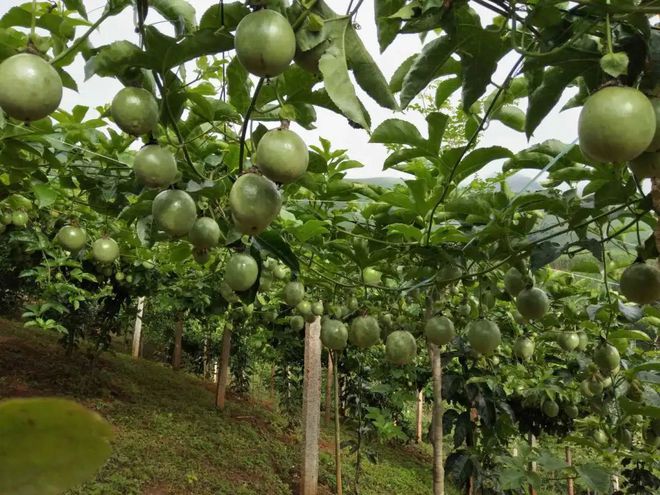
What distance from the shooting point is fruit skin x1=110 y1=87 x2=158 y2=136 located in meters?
1.14

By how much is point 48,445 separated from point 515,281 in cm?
210

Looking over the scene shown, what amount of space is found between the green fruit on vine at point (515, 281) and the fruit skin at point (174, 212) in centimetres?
131

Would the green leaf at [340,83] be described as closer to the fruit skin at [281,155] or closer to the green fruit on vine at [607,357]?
the fruit skin at [281,155]

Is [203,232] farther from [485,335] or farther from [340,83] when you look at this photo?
[485,335]

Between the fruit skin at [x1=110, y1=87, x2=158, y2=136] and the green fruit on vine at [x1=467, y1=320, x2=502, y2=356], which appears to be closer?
the fruit skin at [x1=110, y1=87, x2=158, y2=136]

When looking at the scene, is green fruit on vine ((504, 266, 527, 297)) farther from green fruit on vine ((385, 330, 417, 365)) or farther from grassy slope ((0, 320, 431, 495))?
grassy slope ((0, 320, 431, 495))

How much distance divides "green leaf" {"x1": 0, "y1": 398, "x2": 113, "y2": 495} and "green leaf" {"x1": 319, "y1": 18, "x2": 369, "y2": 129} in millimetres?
752

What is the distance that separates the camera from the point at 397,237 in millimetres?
2510

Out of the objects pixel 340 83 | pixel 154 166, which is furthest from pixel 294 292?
pixel 340 83

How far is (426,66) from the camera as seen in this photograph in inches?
43.1

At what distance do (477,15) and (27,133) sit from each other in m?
1.66

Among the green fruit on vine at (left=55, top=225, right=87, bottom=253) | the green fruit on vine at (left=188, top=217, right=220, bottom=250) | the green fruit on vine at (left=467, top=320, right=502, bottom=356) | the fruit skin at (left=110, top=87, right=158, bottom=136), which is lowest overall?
the green fruit on vine at (left=467, top=320, right=502, bottom=356)

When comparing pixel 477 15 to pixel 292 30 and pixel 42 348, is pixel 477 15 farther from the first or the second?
pixel 42 348

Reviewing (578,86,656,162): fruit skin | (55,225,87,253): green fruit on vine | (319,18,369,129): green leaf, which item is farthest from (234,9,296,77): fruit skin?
(55,225,87,253): green fruit on vine
